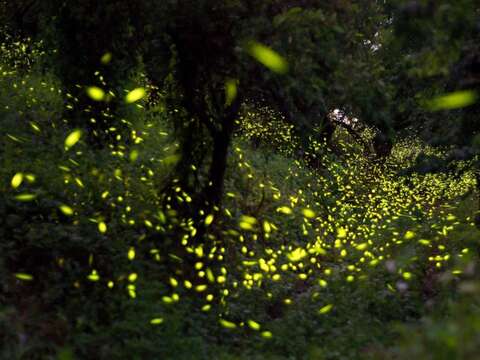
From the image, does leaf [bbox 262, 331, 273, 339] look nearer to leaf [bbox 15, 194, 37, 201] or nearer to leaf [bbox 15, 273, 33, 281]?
leaf [bbox 15, 273, 33, 281]

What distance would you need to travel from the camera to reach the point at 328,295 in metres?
7.32

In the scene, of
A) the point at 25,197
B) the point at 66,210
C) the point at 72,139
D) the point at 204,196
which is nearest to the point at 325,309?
the point at 204,196

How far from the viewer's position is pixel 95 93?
843 centimetres

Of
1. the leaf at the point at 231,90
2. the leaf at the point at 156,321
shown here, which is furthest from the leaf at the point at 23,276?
the leaf at the point at 231,90

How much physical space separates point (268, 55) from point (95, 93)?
3.56 m

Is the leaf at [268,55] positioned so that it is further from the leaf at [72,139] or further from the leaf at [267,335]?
the leaf at [72,139]

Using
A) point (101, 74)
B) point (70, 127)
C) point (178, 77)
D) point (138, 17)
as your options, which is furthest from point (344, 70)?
point (70, 127)

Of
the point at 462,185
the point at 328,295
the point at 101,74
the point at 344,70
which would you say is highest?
the point at 462,185

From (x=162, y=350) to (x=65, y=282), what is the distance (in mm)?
1455

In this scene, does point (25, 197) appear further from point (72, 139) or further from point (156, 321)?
point (156, 321)

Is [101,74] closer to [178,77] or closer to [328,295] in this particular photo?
[178,77]

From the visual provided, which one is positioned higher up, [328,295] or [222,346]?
[328,295]

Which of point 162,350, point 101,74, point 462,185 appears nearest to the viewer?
point 162,350

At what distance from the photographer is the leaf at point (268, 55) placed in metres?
6.07
